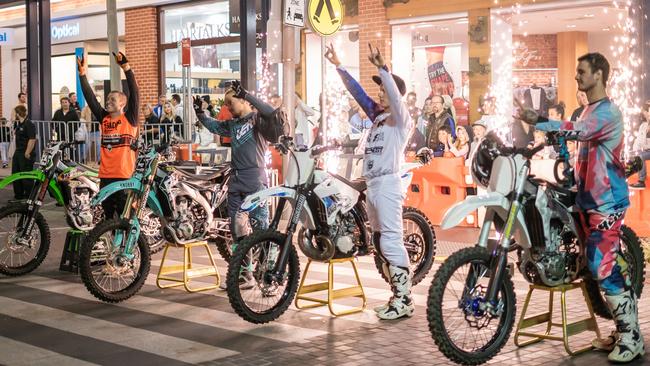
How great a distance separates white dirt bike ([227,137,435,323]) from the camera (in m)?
7.91

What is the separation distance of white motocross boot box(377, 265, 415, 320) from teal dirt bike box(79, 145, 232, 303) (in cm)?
235

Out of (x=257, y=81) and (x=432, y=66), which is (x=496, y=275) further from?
(x=432, y=66)

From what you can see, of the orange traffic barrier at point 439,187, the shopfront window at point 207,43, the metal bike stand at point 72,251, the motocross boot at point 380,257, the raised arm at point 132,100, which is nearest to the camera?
the motocross boot at point 380,257

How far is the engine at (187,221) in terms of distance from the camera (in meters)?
9.66

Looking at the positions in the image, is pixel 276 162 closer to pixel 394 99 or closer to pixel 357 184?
pixel 357 184

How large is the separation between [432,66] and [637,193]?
30.4ft

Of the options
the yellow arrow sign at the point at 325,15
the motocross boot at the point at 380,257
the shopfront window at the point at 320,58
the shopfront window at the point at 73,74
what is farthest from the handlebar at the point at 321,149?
the shopfront window at the point at 73,74

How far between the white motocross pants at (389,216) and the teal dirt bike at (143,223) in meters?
2.27

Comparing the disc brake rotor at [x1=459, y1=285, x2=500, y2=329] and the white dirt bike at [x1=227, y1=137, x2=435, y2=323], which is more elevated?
the white dirt bike at [x1=227, y1=137, x2=435, y2=323]

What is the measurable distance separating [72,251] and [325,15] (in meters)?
4.47

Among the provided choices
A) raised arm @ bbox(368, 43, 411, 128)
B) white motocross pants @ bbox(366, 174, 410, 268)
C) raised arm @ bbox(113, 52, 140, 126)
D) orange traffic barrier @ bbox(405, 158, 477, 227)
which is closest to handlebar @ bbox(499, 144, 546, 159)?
raised arm @ bbox(368, 43, 411, 128)

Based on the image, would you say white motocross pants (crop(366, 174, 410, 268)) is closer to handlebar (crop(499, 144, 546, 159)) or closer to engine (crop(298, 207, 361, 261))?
engine (crop(298, 207, 361, 261))

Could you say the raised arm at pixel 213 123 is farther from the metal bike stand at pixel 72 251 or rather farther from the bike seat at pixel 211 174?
the metal bike stand at pixel 72 251

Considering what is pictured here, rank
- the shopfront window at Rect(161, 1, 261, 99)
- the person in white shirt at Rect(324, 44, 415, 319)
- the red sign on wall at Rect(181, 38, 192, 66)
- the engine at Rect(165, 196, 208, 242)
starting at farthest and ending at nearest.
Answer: the shopfront window at Rect(161, 1, 261, 99) → the red sign on wall at Rect(181, 38, 192, 66) → the engine at Rect(165, 196, 208, 242) → the person in white shirt at Rect(324, 44, 415, 319)
